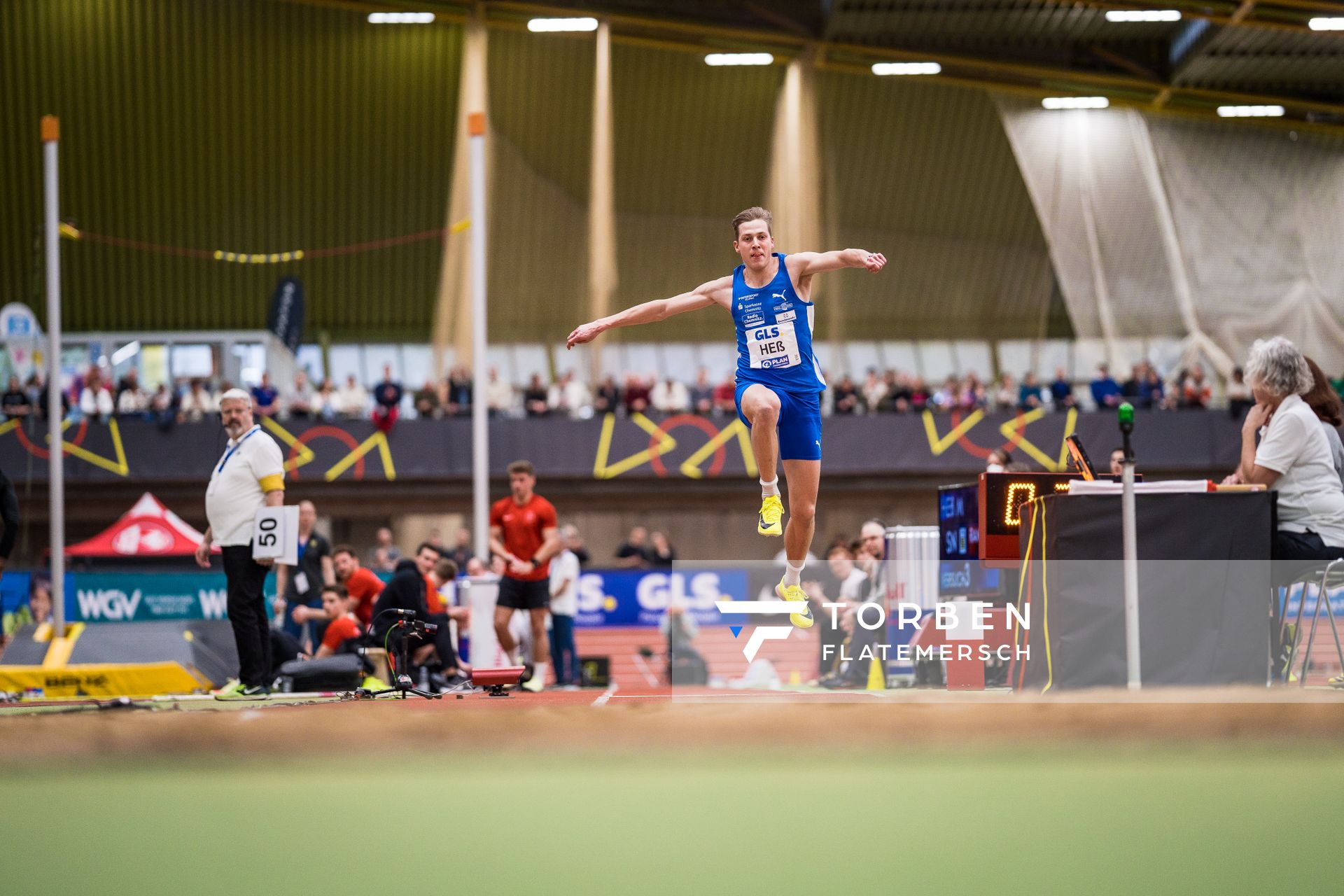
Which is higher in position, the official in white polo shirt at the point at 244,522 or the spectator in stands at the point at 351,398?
the spectator in stands at the point at 351,398

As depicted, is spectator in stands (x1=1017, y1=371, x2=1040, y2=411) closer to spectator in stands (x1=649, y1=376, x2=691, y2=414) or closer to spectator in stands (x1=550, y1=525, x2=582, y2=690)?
spectator in stands (x1=649, y1=376, x2=691, y2=414)

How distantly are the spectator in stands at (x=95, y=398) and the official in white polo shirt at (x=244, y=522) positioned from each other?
1427cm

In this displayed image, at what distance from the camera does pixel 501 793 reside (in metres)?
2.21

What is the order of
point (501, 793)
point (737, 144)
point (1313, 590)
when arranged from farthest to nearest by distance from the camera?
1. point (737, 144)
2. point (1313, 590)
3. point (501, 793)

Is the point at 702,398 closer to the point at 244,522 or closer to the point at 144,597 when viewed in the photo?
the point at 144,597

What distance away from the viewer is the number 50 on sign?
6.98 meters

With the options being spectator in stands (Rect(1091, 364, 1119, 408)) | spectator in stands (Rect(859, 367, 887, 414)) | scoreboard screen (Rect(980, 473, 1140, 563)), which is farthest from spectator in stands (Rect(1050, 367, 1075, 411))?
scoreboard screen (Rect(980, 473, 1140, 563))

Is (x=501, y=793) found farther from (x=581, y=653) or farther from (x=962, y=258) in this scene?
(x=962, y=258)

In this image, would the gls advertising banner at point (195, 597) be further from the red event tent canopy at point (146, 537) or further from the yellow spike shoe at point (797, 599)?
the yellow spike shoe at point (797, 599)

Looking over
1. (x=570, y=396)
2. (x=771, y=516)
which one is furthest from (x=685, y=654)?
(x=570, y=396)

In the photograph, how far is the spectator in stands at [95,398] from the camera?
2000 centimetres

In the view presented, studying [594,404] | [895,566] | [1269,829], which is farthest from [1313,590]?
[594,404]

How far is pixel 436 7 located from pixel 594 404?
804 cm

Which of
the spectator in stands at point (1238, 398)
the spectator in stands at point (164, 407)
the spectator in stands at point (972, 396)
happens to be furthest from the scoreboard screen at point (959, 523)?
the spectator in stands at point (164, 407)
